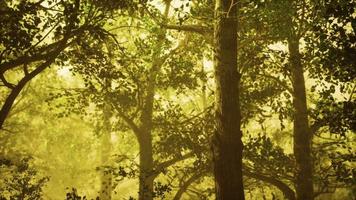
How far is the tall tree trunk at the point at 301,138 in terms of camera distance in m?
12.4

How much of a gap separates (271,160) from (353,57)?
561 centimetres

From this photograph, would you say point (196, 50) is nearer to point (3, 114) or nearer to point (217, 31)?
point (217, 31)

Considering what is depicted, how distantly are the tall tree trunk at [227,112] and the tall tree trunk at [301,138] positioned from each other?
4.11 meters

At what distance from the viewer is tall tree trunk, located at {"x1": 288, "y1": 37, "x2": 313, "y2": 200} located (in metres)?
12.4

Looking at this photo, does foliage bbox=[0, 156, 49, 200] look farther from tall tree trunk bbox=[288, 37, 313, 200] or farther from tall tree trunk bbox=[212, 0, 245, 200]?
tall tree trunk bbox=[288, 37, 313, 200]

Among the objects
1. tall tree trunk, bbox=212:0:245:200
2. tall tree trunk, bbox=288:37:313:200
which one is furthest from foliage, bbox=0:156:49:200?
tall tree trunk, bbox=288:37:313:200

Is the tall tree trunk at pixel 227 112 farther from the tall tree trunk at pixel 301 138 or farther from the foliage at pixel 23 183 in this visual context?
the foliage at pixel 23 183

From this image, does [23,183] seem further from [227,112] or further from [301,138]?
[301,138]

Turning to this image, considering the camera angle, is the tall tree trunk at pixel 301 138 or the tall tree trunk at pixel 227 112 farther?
the tall tree trunk at pixel 301 138

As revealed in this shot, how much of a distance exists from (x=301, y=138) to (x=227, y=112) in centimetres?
610

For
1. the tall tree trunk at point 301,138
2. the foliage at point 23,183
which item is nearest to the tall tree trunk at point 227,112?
the tall tree trunk at point 301,138

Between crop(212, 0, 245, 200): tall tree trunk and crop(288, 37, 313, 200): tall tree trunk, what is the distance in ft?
13.5

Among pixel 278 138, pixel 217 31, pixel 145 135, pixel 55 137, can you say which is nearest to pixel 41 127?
pixel 55 137

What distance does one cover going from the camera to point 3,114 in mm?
8695
